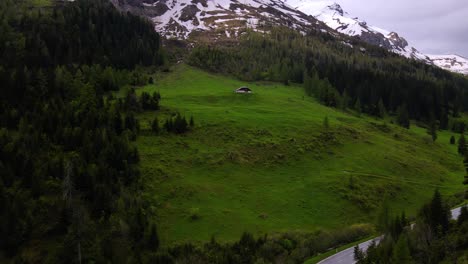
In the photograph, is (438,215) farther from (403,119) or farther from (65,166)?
(403,119)

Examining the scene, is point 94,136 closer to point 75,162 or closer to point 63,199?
point 75,162

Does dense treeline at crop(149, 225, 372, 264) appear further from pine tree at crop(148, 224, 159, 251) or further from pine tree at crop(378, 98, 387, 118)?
pine tree at crop(378, 98, 387, 118)

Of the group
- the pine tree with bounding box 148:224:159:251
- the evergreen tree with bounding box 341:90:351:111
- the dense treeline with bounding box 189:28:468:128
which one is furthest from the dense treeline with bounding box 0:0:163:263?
the evergreen tree with bounding box 341:90:351:111

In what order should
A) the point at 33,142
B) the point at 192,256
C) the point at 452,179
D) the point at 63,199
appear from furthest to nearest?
1. the point at 452,179
2. the point at 33,142
3. the point at 63,199
4. the point at 192,256

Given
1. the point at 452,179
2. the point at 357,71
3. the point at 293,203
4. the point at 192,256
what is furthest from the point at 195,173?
the point at 357,71

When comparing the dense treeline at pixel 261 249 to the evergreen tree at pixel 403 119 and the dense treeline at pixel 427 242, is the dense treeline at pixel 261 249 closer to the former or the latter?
the dense treeline at pixel 427 242

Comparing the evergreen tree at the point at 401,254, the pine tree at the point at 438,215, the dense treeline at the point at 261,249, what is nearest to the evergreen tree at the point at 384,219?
the dense treeline at the point at 261,249
